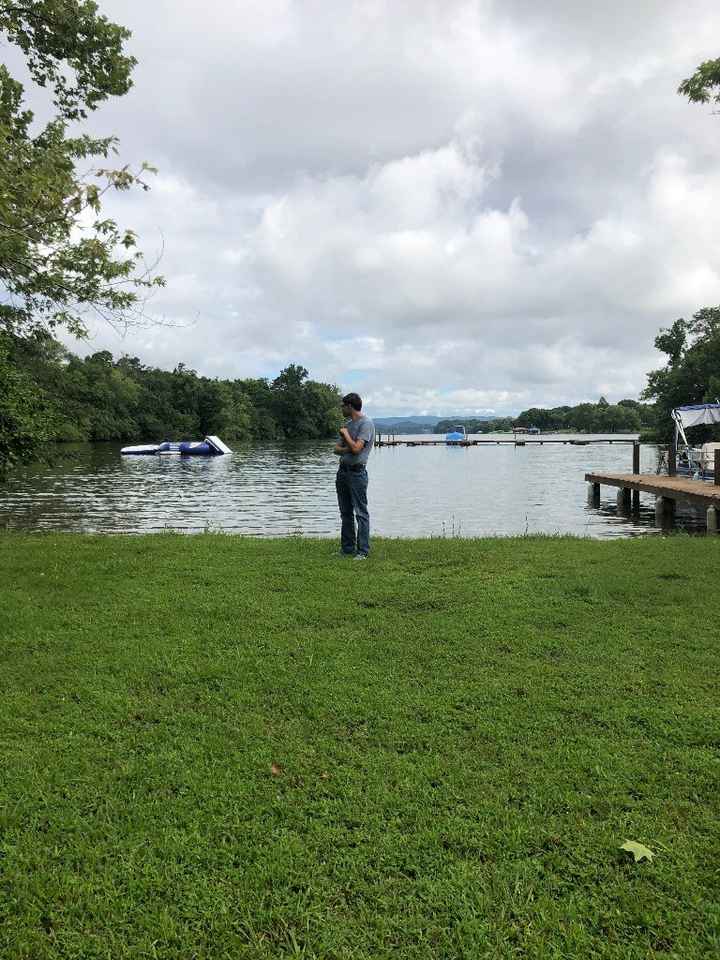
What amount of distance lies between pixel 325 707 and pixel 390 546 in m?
5.45

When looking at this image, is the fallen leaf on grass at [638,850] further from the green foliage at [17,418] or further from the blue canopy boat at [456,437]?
the blue canopy boat at [456,437]

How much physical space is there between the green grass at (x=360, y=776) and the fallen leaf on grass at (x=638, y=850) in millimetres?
56

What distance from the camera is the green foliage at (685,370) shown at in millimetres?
64750

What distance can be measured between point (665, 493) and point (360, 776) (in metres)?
20.7

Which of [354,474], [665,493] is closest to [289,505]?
[665,493]

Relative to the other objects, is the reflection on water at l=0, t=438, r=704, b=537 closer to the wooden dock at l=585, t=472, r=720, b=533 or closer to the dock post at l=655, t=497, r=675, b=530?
the dock post at l=655, t=497, r=675, b=530

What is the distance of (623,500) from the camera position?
87.6 feet

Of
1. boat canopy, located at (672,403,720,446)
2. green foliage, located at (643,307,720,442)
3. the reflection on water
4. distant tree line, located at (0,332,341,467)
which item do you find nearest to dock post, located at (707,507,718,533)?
the reflection on water

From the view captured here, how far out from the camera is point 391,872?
2.75 metres

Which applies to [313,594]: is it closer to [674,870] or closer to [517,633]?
[517,633]

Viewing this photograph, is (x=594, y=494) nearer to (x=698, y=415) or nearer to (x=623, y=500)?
(x=623, y=500)

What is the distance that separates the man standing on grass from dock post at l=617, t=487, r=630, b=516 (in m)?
19.8

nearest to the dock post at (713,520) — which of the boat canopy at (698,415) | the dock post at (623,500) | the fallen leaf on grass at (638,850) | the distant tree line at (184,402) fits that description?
the dock post at (623,500)

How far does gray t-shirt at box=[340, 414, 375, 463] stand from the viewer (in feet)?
28.2
